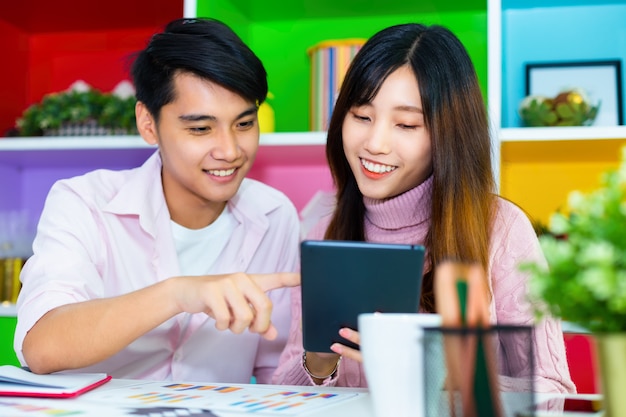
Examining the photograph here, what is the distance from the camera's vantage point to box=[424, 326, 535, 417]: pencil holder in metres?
0.64

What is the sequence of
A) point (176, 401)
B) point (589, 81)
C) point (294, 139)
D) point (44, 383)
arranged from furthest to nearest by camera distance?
point (589, 81) → point (294, 139) → point (44, 383) → point (176, 401)

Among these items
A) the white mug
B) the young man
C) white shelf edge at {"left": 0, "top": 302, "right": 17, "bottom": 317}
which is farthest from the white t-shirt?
the white mug

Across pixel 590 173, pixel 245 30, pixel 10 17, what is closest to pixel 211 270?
pixel 245 30

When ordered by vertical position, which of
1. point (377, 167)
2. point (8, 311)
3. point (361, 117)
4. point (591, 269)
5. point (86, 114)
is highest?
point (86, 114)

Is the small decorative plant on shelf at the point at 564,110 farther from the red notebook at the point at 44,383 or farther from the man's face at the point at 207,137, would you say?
the red notebook at the point at 44,383

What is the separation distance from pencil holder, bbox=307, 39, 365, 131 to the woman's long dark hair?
2.35 feet

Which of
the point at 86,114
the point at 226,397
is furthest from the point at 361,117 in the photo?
the point at 86,114

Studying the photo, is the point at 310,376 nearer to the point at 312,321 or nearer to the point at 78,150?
the point at 312,321

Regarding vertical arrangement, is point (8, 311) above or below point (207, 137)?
below

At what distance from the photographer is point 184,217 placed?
6.15ft

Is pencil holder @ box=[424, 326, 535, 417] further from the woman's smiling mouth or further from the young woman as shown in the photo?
the woman's smiling mouth

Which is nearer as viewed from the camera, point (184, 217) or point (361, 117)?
point (361, 117)

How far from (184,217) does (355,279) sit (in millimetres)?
970

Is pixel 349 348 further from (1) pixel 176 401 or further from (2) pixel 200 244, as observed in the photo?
(2) pixel 200 244
